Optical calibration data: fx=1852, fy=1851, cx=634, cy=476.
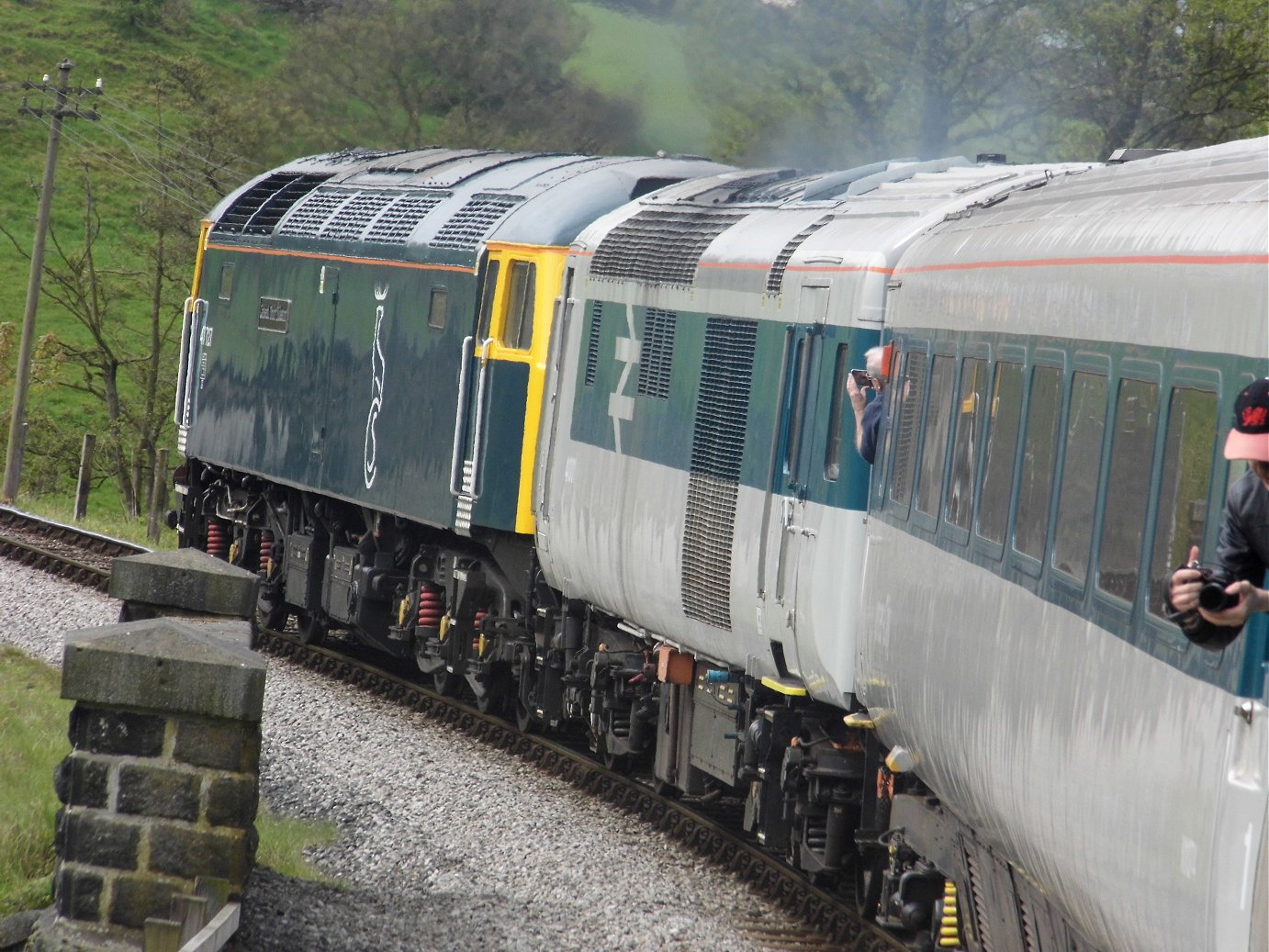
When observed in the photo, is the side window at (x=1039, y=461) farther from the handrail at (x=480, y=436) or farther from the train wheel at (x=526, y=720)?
the train wheel at (x=526, y=720)

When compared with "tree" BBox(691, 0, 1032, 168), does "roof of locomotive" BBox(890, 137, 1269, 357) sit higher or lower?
lower

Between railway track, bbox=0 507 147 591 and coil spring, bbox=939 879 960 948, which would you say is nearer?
coil spring, bbox=939 879 960 948

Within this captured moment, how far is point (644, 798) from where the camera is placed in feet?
38.2

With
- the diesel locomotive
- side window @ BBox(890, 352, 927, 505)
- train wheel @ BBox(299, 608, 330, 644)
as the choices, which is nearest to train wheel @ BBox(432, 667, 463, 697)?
the diesel locomotive

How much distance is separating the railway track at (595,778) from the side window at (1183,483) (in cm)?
437

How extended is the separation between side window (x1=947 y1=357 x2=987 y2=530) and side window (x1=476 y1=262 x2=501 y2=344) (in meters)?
6.34

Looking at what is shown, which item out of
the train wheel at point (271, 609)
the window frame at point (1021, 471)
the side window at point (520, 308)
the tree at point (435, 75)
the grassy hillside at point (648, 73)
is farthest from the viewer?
the tree at point (435, 75)

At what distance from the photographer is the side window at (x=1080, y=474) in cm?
528

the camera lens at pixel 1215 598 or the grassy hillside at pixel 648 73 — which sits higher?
the grassy hillside at pixel 648 73

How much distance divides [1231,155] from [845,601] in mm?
3413

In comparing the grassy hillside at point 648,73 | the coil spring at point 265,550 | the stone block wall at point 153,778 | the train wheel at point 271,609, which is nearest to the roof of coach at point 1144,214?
the stone block wall at point 153,778

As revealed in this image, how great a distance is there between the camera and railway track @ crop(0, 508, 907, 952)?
30.0 ft

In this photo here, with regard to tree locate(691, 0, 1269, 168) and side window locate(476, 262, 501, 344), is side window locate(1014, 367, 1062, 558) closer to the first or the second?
side window locate(476, 262, 501, 344)

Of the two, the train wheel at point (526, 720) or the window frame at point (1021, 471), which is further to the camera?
the train wheel at point (526, 720)
